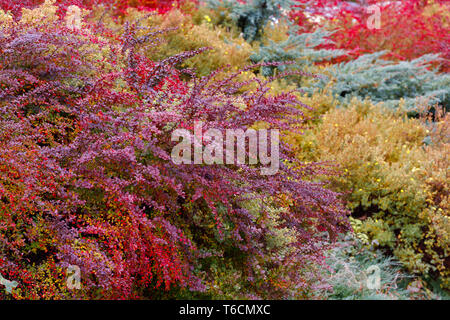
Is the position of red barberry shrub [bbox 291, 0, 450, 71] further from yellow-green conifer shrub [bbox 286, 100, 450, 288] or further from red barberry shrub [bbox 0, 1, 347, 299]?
red barberry shrub [bbox 0, 1, 347, 299]

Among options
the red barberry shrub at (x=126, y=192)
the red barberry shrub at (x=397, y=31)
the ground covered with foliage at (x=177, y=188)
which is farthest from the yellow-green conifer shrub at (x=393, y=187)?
the red barberry shrub at (x=397, y=31)

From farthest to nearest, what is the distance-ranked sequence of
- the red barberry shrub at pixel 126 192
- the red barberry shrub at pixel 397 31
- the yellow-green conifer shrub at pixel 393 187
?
the red barberry shrub at pixel 397 31, the yellow-green conifer shrub at pixel 393 187, the red barberry shrub at pixel 126 192

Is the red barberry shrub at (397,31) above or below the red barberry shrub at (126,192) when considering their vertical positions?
above

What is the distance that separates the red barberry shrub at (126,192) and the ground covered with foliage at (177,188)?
0.01 metres

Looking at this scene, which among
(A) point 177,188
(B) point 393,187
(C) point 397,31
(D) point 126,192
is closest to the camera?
(A) point 177,188

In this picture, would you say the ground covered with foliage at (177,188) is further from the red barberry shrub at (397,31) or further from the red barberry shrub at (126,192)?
the red barberry shrub at (397,31)

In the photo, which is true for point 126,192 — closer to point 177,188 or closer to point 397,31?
point 177,188

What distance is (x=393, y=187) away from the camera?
397 cm

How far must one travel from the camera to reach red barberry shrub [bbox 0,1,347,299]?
7.04ft

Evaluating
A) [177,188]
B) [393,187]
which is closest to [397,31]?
[393,187]

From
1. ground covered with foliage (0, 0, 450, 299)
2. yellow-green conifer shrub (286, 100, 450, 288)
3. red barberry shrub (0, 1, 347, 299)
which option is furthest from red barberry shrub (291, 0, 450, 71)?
red barberry shrub (0, 1, 347, 299)

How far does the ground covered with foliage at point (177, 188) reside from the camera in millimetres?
2186

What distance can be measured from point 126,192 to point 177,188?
32 centimetres

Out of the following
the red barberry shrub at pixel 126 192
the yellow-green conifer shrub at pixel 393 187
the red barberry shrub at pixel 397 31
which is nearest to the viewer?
the red barberry shrub at pixel 126 192
